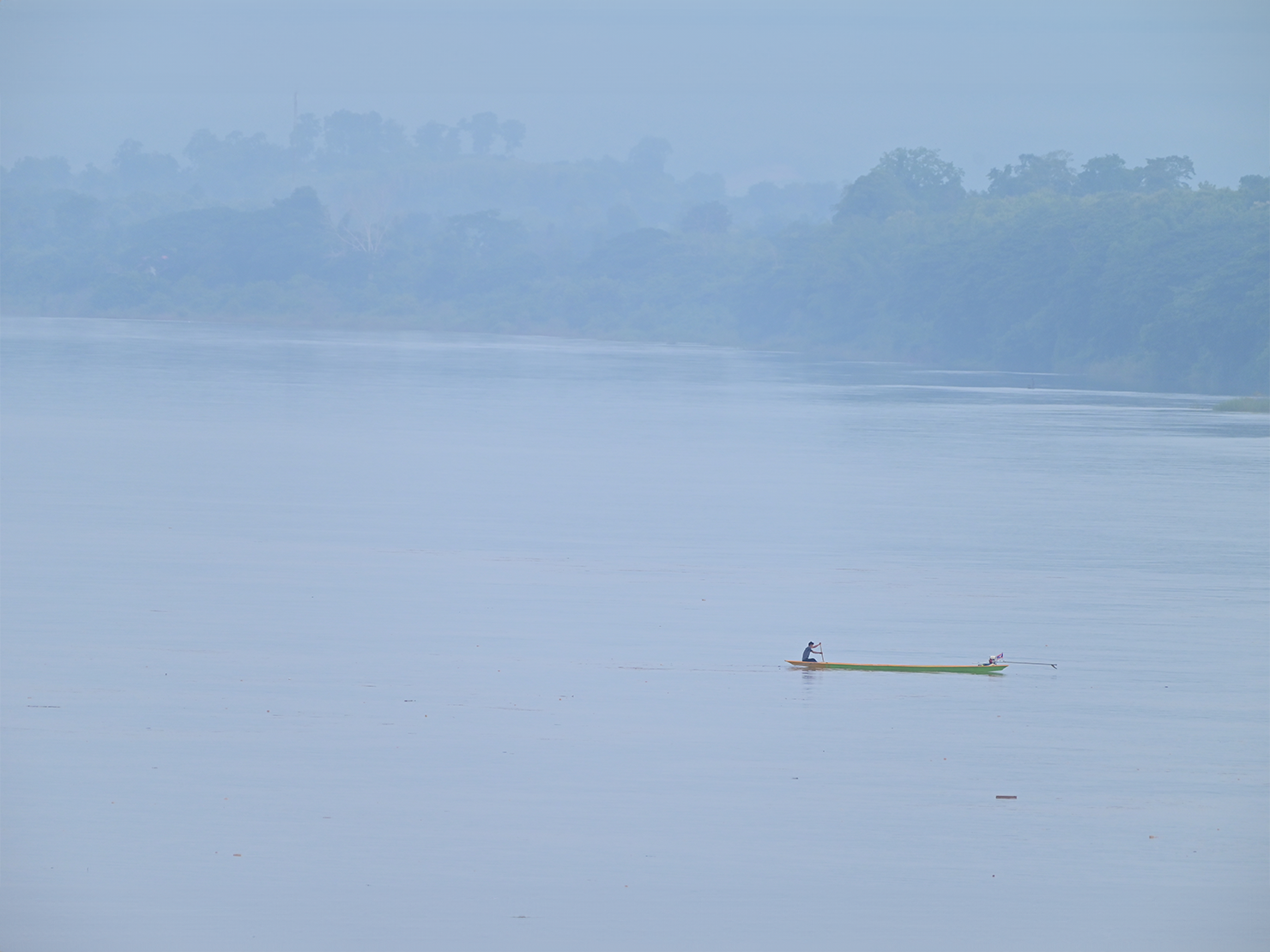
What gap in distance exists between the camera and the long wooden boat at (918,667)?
66.4ft

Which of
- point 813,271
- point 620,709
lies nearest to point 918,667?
point 620,709

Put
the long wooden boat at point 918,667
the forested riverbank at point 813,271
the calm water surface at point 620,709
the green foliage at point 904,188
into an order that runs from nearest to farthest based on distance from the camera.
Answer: the calm water surface at point 620,709
the long wooden boat at point 918,667
the forested riverbank at point 813,271
the green foliage at point 904,188

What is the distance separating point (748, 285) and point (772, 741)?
402 ft

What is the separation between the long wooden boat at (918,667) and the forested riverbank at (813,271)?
206ft

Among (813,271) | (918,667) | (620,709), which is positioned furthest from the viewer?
(813,271)

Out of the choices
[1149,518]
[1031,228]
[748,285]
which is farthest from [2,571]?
[748,285]

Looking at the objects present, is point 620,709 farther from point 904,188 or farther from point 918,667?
point 904,188

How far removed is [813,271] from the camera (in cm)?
12706

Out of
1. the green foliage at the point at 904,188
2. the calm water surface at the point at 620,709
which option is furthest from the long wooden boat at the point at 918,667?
the green foliage at the point at 904,188

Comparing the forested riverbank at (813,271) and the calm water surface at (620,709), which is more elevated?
the forested riverbank at (813,271)

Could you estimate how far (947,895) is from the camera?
44.3 ft

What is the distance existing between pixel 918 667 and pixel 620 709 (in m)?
3.49

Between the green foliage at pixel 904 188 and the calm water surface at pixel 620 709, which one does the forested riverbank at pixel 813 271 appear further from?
the calm water surface at pixel 620 709

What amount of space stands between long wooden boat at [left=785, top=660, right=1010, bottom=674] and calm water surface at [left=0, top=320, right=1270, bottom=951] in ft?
0.51
